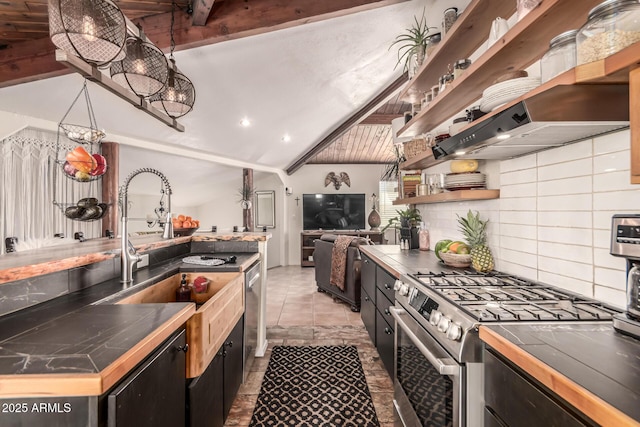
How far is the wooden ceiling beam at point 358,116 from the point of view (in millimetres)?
3819

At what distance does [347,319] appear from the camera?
344 centimetres

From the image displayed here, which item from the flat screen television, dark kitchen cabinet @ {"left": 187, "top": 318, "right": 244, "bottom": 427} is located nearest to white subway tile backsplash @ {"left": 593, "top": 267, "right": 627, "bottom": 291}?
dark kitchen cabinet @ {"left": 187, "top": 318, "right": 244, "bottom": 427}

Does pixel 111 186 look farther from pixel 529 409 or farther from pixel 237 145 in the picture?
pixel 529 409

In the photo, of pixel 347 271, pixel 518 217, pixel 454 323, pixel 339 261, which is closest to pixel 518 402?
pixel 454 323

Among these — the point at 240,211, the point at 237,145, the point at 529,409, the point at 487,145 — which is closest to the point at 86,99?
the point at 237,145

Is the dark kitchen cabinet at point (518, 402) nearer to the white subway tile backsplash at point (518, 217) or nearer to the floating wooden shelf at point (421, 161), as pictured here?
the white subway tile backsplash at point (518, 217)

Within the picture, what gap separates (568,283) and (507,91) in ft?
2.89

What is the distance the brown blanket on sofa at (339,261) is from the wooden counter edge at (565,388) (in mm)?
3048

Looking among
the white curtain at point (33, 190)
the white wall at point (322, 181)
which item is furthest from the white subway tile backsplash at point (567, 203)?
the white wall at point (322, 181)

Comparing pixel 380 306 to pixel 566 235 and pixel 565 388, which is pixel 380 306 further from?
pixel 565 388

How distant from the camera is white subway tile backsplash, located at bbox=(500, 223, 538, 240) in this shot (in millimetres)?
1508

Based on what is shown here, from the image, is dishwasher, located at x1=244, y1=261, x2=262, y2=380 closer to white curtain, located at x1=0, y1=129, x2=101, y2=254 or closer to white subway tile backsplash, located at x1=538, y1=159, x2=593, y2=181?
white subway tile backsplash, located at x1=538, y1=159, x2=593, y2=181

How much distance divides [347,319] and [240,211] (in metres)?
5.00

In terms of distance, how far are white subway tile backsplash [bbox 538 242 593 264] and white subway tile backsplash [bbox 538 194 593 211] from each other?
16cm
